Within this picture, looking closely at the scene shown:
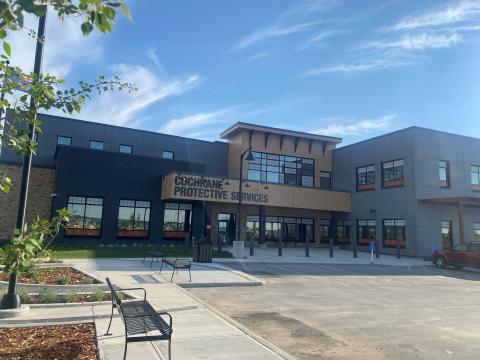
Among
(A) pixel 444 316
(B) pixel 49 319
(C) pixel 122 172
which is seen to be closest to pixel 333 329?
(A) pixel 444 316

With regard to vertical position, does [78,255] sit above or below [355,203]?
below

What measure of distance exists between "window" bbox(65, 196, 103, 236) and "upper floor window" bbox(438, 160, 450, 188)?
26882 millimetres

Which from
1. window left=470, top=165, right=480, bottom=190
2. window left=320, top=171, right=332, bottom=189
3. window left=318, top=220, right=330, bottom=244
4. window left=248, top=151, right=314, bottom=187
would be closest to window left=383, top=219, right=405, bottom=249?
window left=318, top=220, right=330, bottom=244

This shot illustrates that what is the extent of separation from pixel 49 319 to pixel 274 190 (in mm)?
26456

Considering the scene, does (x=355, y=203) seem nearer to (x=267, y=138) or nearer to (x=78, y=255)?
(x=267, y=138)

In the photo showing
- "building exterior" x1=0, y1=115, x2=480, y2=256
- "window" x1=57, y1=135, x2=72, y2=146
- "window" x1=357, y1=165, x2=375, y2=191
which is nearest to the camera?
"building exterior" x1=0, y1=115, x2=480, y2=256

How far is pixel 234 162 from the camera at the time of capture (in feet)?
122

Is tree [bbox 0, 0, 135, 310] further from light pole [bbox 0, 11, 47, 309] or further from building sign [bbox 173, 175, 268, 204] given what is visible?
building sign [bbox 173, 175, 268, 204]

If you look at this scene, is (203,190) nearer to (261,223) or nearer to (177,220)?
(177,220)

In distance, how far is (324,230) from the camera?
126 ft

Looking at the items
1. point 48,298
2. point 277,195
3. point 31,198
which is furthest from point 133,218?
point 48,298

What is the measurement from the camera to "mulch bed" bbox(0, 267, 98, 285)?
10750 mm

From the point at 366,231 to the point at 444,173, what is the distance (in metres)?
8.06

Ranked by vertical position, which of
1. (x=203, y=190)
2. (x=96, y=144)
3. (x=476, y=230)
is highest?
(x=96, y=144)
